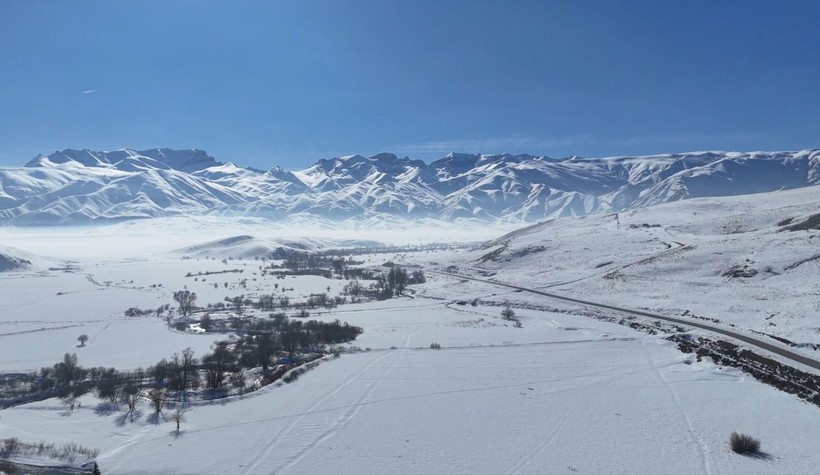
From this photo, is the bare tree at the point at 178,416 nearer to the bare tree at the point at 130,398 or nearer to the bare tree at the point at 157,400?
the bare tree at the point at 157,400

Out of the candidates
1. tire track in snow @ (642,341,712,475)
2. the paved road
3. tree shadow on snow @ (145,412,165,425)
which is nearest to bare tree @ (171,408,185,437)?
tree shadow on snow @ (145,412,165,425)

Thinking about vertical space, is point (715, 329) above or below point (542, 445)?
above

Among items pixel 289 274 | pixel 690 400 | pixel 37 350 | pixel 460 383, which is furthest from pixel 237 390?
pixel 289 274

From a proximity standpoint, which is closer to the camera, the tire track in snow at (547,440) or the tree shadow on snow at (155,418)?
the tire track in snow at (547,440)

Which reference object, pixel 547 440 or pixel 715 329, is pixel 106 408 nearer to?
pixel 547 440

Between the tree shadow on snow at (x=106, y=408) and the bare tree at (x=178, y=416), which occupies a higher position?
the tree shadow on snow at (x=106, y=408)

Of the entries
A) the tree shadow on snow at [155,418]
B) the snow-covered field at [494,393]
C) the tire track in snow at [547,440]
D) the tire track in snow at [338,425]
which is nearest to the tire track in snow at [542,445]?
the tire track in snow at [547,440]

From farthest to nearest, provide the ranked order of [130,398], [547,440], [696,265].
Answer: [696,265]
[130,398]
[547,440]

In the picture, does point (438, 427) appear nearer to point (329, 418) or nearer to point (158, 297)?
point (329, 418)

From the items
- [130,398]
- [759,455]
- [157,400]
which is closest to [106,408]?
[130,398]
